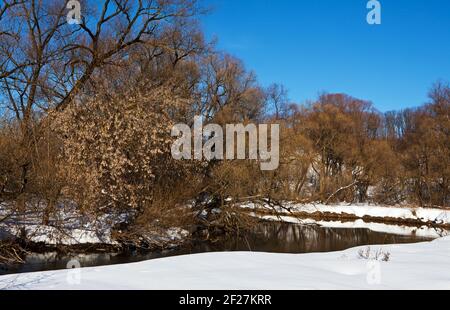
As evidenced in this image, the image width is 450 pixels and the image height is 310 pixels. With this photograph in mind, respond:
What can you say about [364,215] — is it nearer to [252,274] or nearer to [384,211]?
[384,211]

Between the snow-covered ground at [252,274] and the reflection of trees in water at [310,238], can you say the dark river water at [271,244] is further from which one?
the snow-covered ground at [252,274]

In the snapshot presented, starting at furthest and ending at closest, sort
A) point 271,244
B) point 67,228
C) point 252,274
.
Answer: point 271,244 → point 67,228 → point 252,274

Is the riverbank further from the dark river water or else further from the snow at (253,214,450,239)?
the dark river water

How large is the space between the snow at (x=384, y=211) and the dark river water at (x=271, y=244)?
2.37 m

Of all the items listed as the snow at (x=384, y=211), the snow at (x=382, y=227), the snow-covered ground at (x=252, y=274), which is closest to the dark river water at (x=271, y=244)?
the snow at (x=382, y=227)

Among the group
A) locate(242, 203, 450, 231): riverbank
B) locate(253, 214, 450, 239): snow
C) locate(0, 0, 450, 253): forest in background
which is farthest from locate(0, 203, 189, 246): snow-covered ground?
locate(253, 214, 450, 239): snow

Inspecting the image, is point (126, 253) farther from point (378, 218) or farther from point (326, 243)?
point (378, 218)

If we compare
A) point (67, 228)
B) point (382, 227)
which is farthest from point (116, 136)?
point (382, 227)

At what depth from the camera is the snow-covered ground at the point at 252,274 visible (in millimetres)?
6168

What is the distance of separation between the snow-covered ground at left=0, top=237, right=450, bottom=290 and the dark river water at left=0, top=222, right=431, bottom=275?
499 centimetres

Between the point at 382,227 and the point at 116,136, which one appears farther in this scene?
the point at 382,227

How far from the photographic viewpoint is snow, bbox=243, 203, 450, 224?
78.0ft

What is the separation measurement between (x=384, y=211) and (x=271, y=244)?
13042 mm

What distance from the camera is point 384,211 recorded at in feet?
86.2
